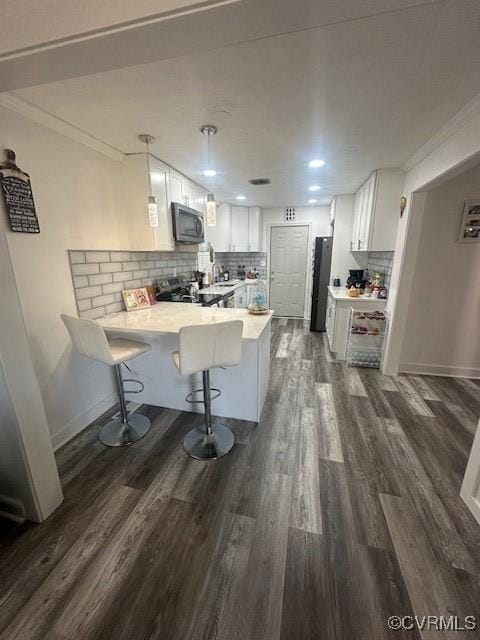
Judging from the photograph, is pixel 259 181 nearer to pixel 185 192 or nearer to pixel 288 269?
pixel 185 192

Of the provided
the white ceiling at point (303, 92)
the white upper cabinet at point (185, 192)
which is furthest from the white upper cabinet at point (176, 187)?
the white ceiling at point (303, 92)

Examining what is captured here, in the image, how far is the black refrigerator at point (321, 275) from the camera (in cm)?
462

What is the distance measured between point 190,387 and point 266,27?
7.39 ft

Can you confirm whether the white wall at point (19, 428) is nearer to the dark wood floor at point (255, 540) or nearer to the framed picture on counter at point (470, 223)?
the dark wood floor at point (255, 540)

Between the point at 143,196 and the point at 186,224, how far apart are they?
0.72 metres

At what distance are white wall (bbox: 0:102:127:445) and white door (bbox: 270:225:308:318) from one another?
3889 mm

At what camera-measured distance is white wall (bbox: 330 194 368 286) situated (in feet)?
14.0

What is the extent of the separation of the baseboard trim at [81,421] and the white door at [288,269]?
4248mm

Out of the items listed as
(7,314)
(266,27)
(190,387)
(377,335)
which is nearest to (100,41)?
(266,27)

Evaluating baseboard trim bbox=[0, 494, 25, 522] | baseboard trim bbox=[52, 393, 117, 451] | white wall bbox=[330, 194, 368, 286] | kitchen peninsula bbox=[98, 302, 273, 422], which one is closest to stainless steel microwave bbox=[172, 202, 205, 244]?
kitchen peninsula bbox=[98, 302, 273, 422]

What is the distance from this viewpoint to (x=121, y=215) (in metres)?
2.51

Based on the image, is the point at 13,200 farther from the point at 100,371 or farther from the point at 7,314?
the point at 100,371

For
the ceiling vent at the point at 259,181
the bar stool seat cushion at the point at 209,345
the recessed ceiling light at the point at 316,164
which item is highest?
the ceiling vent at the point at 259,181

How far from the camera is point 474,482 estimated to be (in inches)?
57.7
